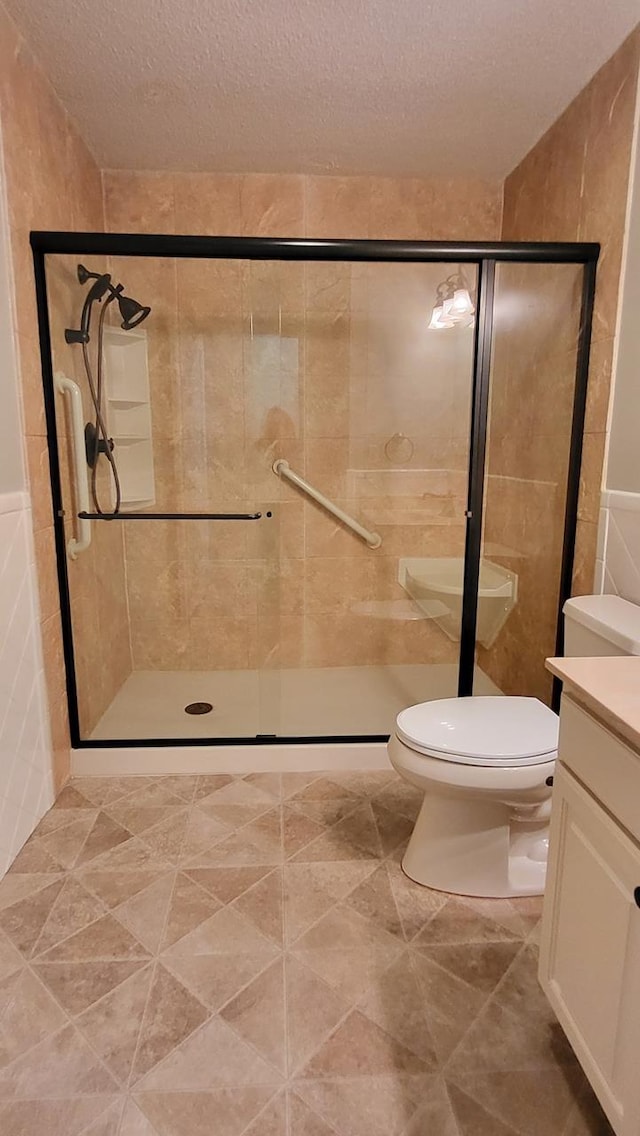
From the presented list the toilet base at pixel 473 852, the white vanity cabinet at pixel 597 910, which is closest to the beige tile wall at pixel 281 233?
the toilet base at pixel 473 852

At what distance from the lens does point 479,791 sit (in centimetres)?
146

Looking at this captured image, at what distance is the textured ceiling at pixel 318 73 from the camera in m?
1.62

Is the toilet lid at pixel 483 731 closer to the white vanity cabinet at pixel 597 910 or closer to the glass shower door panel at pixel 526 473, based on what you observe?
the white vanity cabinet at pixel 597 910

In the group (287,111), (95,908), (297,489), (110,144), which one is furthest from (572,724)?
(110,144)

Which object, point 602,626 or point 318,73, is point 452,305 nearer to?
point 318,73

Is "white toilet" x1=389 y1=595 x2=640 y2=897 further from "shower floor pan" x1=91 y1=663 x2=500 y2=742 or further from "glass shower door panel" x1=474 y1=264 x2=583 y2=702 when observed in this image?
"shower floor pan" x1=91 y1=663 x2=500 y2=742

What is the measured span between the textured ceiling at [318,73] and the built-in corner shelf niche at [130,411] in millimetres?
758

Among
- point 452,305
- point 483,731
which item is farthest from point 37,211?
point 483,731

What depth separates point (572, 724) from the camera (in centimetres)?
101

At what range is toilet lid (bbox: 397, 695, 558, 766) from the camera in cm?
146

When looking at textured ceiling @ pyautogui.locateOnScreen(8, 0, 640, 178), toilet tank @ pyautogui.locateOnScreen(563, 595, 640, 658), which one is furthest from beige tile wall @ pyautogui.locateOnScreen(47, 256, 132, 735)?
toilet tank @ pyautogui.locateOnScreen(563, 595, 640, 658)

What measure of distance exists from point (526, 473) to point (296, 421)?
108 cm

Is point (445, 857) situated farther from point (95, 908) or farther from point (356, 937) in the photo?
point (95, 908)

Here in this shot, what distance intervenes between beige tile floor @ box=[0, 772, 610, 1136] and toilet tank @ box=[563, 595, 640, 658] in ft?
2.34
